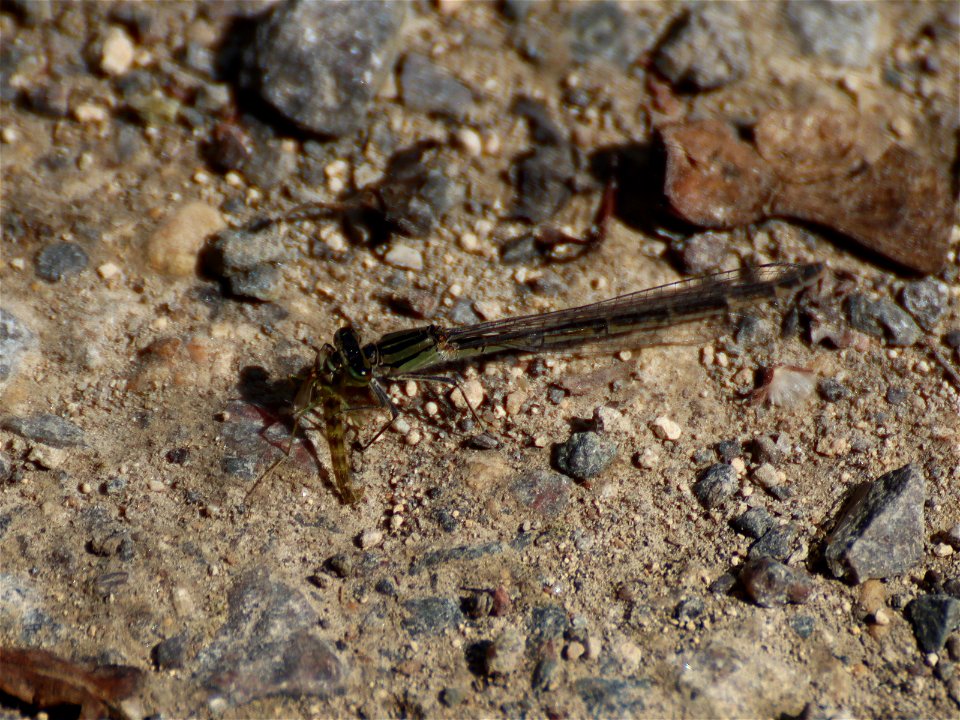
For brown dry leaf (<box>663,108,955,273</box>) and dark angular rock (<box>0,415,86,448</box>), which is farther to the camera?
brown dry leaf (<box>663,108,955,273</box>)

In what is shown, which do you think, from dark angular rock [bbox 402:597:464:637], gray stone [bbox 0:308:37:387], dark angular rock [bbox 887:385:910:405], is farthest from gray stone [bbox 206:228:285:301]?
dark angular rock [bbox 887:385:910:405]

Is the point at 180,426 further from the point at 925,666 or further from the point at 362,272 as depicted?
the point at 925,666

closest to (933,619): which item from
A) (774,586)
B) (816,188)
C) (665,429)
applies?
(774,586)

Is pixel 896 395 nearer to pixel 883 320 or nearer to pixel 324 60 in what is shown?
pixel 883 320

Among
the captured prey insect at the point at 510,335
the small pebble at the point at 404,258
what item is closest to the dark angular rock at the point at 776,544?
the captured prey insect at the point at 510,335

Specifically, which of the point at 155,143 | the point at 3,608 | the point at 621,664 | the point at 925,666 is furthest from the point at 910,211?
the point at 3,608

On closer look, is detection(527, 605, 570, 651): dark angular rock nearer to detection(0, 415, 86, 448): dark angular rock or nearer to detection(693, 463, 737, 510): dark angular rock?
detection(693, 463, 737, 510): dark angular rock
